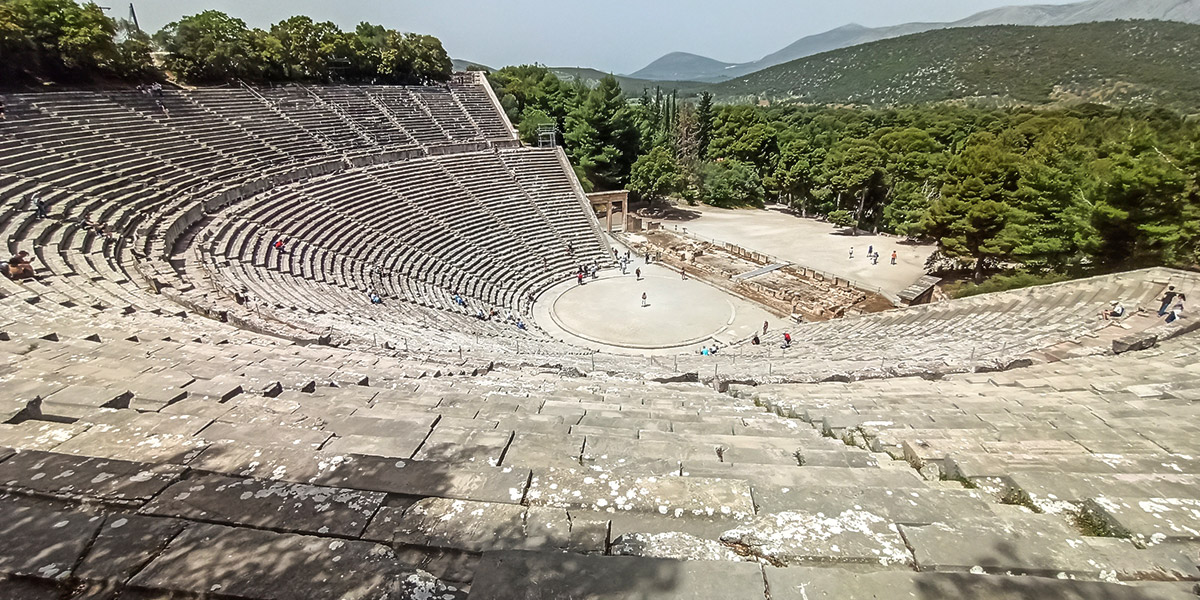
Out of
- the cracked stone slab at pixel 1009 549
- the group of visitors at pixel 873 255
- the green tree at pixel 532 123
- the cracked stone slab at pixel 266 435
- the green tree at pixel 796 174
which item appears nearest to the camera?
the cracked stone slab at pixel 1009 549

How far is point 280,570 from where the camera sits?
2.18m

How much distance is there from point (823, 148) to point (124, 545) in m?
49.8

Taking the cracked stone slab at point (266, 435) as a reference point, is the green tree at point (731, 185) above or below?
below

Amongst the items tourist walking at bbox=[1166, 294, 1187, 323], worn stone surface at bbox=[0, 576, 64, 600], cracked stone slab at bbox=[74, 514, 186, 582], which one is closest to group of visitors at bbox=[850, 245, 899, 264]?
tourist walking at bbox=[1166, 294, 1187, 323]

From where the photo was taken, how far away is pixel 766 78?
638ft

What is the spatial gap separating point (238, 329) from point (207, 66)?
107 ft

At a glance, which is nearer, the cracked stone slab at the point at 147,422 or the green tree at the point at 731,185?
the cracked stone slab at the point at 147,422

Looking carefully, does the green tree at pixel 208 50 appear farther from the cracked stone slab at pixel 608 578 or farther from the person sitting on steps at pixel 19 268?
the cracked stone slab at pixel 608 578

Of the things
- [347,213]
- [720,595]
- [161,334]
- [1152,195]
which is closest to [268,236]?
[347,213]

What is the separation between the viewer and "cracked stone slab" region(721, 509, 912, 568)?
2.52 meters

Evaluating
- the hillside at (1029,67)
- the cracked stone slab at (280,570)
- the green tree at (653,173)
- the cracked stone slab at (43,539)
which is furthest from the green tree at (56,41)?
the hillside at (1029,67)

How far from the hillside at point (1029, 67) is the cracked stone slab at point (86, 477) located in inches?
3740

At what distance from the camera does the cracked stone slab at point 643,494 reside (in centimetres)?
300

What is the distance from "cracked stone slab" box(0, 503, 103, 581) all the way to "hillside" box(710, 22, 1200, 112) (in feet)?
312
